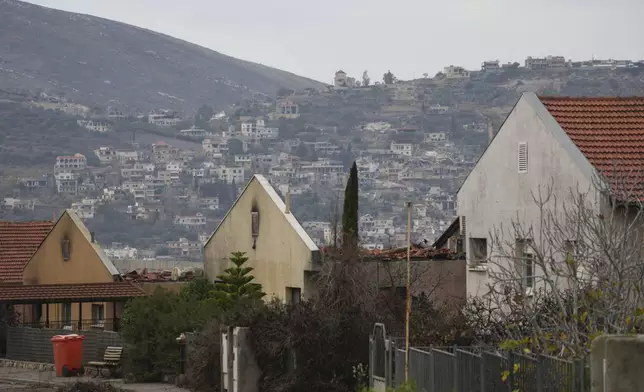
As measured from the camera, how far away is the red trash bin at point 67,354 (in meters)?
40.4

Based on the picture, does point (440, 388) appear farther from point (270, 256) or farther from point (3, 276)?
point (3, 276)

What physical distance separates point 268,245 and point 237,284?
5.54 feet

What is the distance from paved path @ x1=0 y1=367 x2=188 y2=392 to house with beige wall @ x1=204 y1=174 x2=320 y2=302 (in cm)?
555

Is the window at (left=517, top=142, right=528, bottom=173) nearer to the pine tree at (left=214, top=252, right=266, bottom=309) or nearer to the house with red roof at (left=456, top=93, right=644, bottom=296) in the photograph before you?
the house with red roof at (left=456, top=93, right=644, bottom=296)

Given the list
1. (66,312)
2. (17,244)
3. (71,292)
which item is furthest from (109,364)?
(17,244)

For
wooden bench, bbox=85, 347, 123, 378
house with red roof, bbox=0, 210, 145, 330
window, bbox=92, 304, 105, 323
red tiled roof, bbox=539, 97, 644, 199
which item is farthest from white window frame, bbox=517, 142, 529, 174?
window, bbox=92, 304, 105, 323

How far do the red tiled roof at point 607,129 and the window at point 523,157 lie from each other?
1.06m

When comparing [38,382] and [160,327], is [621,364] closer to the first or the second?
[160,327]

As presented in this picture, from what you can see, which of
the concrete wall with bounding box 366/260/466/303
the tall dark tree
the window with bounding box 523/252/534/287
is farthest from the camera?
the tall dark tree

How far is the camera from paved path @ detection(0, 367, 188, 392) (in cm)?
3634

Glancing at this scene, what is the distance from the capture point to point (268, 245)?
44.4 meters

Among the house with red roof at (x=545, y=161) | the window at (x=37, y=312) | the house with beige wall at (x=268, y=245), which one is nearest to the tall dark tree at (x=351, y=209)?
the house with beige wall at (x=268, y=245)

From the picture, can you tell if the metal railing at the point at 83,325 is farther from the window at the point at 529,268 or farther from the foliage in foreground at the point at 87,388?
the window at the point at 529,268

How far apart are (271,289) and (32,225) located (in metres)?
22.2
